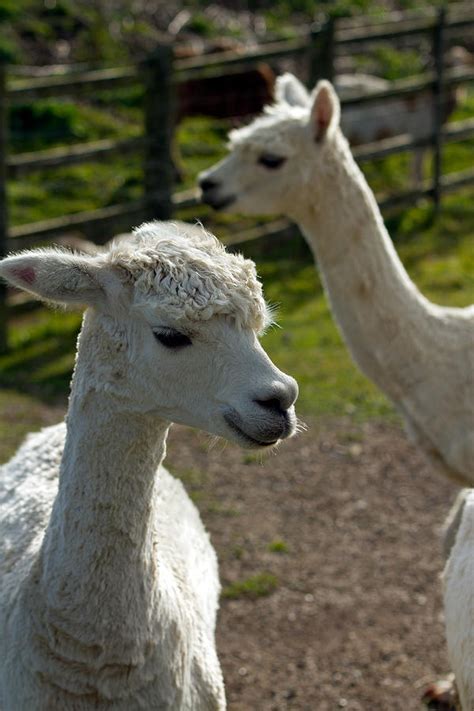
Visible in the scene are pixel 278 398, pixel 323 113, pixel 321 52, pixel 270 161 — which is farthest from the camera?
pixel 321 52

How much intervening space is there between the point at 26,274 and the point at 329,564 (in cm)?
331

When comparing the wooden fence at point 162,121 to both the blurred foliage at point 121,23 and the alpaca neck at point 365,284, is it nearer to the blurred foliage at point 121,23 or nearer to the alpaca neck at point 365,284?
the blurred foliage at point 121,23

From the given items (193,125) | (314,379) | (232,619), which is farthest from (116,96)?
(232,619)

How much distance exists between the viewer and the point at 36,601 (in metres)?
3.22

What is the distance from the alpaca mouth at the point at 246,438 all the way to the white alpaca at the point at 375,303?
2255mm

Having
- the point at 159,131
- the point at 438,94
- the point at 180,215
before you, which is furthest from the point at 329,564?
the point at 438,94

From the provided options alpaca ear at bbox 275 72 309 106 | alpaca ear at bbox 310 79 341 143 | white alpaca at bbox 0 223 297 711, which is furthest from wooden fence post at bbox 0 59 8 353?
white alpaca at bbox 0 223 297 711

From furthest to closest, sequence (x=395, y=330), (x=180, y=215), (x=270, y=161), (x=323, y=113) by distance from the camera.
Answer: (x=180, y=215) < (x=270, y=161) < (x=323, y=113) < (x=395, y=330)

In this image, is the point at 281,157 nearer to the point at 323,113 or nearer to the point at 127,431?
the point at 323,113

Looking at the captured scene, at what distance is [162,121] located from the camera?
376 inches

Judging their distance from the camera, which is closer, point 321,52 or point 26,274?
point 26,274

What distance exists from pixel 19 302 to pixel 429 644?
15.9 ft

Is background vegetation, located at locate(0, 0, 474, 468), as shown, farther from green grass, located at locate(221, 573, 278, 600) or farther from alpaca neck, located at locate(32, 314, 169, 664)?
alpaca neck, located at locate(32, 314, 169, 664)

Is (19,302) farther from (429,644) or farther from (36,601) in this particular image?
Answer: (36,601)
